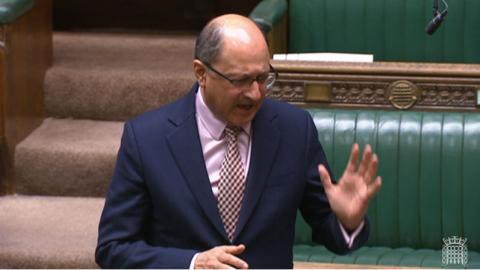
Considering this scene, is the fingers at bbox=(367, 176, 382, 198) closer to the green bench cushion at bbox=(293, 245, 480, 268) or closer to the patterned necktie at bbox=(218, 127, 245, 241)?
the patterned necktie at bbox=(218, 127, 245, 241)

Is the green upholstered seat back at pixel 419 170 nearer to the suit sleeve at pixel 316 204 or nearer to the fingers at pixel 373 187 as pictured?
the suit sleeve at pixel 316 204

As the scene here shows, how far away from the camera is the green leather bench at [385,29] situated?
5648 millimetres

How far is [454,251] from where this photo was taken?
4.27 m

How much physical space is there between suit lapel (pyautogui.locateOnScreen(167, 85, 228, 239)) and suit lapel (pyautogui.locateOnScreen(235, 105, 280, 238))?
68 mm

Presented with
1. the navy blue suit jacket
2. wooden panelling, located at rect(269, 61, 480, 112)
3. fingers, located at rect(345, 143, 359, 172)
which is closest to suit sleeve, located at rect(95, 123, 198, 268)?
the navy blue suit jacket

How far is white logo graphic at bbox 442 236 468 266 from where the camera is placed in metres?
4.18

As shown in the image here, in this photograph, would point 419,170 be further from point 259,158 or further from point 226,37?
point 226,37

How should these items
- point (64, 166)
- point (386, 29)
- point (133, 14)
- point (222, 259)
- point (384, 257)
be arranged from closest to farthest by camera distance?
point (222, 259) < point (384, 257) < point (64, 166) < point (386, 29) < point (133, 14)

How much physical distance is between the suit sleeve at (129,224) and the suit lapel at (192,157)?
9 centimetres

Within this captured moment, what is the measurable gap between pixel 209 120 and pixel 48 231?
2.08 m

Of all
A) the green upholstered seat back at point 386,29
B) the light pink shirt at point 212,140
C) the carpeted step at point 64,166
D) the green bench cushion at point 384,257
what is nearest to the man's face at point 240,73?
the light pink shirt at point 212,140

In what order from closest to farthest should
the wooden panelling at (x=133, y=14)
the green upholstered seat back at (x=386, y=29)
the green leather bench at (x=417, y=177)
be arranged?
1. the green leather bench at (x=417, y=177)
2. the green upholstered seat back at (x=386, y=29)
3. the wooden panelling at (x=133, y=14)

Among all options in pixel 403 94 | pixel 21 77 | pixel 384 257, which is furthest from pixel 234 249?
pixel 21 77

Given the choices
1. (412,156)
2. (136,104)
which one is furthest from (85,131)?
(412,156)
